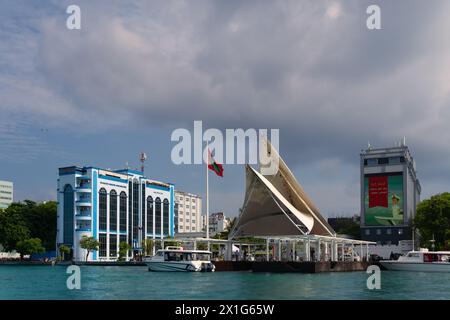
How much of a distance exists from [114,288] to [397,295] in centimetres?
1856

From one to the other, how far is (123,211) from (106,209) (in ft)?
18.0

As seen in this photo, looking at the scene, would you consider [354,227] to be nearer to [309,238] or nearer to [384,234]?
[384,234]

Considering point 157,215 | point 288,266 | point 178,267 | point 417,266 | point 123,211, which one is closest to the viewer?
point 288,266

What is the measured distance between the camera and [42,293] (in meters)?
40.0

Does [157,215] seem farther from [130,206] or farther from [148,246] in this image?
[148,246]

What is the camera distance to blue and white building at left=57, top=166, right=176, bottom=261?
111500 mm

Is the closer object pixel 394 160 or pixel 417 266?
pixel 417 266

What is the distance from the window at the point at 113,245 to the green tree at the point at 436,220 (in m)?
55.9

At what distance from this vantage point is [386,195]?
11819cm

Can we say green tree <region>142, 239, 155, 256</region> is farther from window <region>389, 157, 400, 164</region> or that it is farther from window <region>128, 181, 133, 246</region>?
window <region>389, 157, 400, 164</region>

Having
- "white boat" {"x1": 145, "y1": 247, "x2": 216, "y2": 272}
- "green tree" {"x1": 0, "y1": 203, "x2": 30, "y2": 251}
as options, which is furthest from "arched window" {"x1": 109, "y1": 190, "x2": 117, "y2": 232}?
"white boat" {"x1": 145, "y1": 247, "x2": 216, "y2": 272}

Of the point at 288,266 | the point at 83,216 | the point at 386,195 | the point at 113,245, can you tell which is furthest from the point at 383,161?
the point at 288,266

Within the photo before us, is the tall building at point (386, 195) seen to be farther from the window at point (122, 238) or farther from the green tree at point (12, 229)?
the green tree at point (12, 229)
